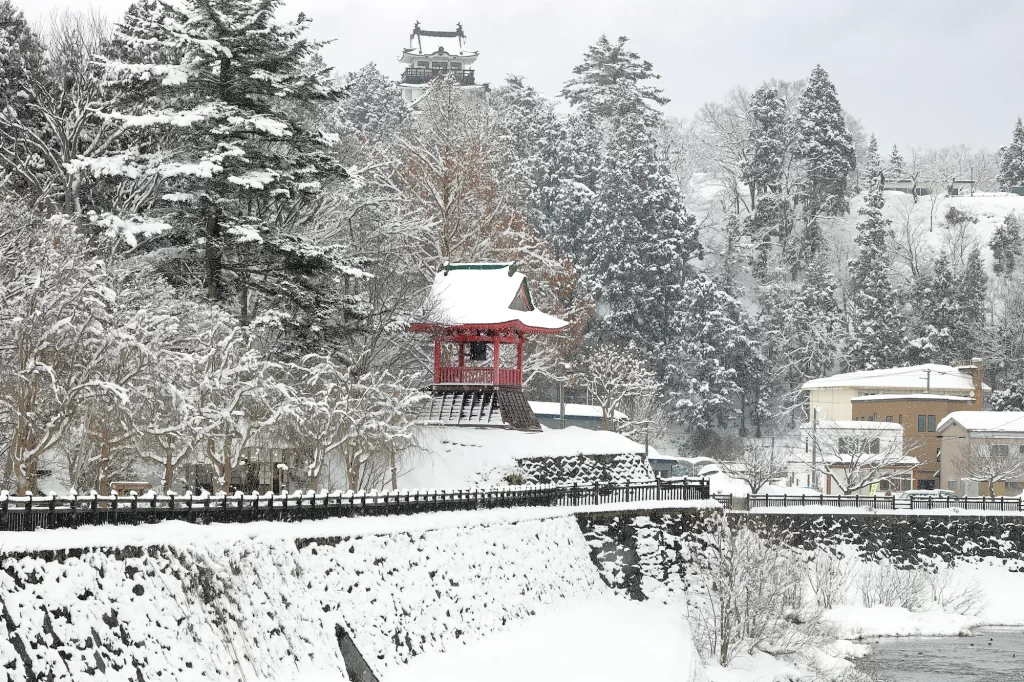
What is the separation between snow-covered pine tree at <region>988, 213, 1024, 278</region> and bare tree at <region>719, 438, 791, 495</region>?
34847mm

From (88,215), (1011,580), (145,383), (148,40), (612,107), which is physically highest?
(612,107)

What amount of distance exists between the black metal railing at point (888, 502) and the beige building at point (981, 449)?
11.9 m

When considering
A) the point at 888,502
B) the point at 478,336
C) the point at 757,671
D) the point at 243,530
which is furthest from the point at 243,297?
the point at 888,502

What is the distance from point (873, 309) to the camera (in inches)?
3625

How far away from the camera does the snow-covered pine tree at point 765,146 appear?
4306 inches

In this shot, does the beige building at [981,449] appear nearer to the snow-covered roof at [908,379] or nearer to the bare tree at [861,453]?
the bare tree at [861,453]

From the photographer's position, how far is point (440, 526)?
31.7 m

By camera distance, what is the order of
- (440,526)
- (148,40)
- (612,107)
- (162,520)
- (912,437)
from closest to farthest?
(162,520) → (440,526) → (148,40) → (912,437) → (612,107)

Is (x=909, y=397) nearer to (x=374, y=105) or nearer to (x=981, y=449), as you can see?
(x=981, y=449)

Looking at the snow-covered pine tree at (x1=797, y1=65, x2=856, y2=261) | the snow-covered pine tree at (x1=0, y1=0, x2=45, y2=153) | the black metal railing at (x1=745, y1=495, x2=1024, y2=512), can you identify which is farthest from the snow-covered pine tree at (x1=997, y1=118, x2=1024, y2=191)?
the snow-covered pine tree at (x1=0, y1=0, x2=45, y2=153)

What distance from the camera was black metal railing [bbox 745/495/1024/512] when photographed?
178 feet

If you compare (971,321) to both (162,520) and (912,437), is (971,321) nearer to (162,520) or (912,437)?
(912,437)

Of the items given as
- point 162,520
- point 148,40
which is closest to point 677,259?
point 148,40

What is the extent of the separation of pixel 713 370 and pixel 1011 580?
3103 centimetres
